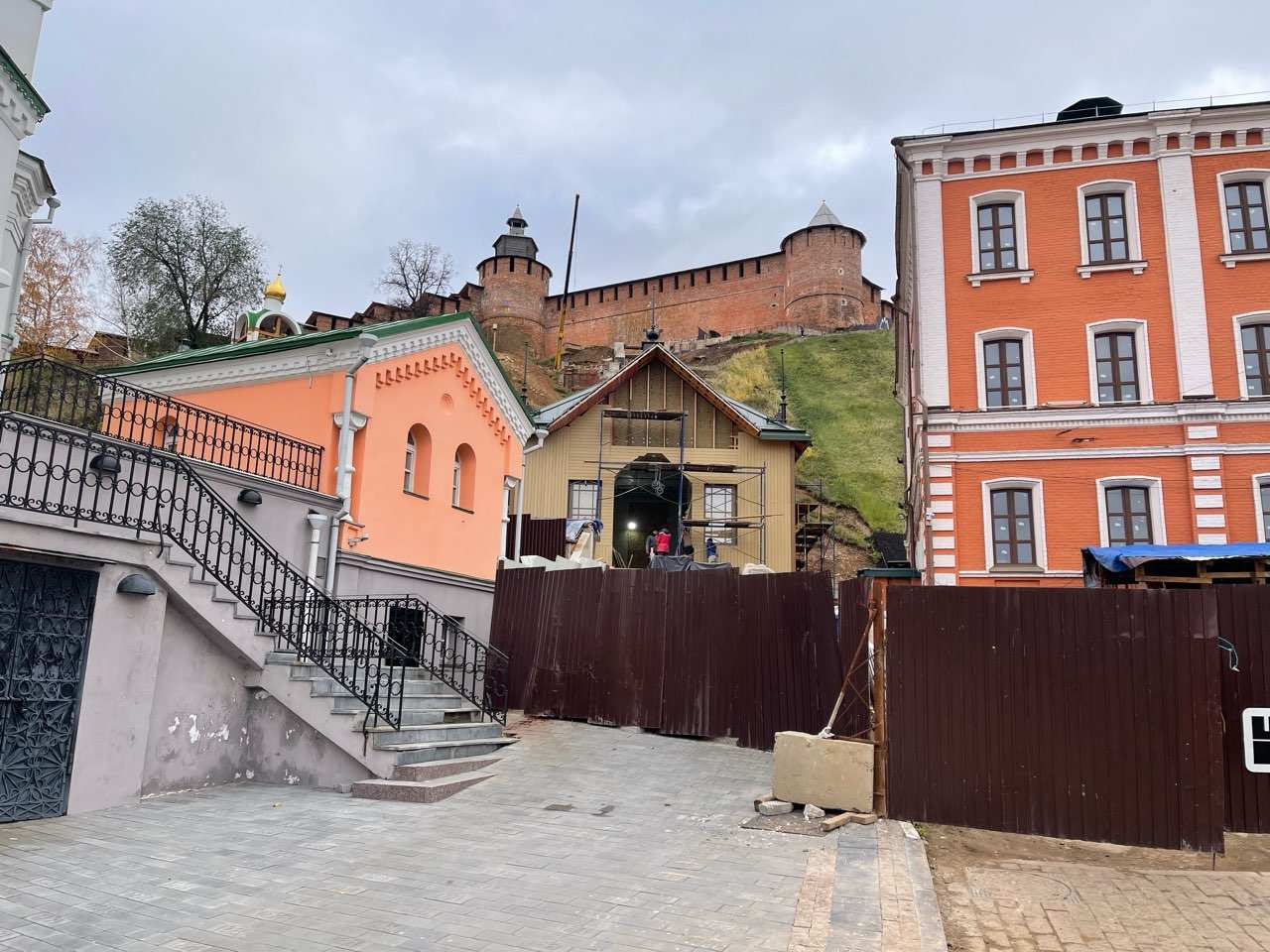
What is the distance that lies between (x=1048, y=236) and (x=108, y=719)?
1843cm

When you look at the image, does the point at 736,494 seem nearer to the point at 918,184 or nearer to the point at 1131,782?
the point at 918,184

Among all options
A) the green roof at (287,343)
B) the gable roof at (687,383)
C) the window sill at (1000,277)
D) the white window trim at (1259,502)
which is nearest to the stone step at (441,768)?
the green roof at (287,343)

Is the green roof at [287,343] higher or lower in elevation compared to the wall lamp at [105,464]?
higher

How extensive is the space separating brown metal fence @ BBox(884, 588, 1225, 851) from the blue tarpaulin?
19.0 ft

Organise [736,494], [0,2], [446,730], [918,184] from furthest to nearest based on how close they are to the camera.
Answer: [736,494]
[918,184]
[0,2]
[446,730]

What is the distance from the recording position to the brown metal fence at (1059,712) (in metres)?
7.11

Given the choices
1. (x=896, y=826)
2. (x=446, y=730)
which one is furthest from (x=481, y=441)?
(x=896, y=826)

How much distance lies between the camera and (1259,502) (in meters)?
16.2

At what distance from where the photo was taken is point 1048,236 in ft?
59.9

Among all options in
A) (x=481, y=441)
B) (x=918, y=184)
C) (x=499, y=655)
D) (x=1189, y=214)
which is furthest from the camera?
(x=918, y=184)

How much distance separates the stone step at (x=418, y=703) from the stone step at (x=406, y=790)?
81 centimetres

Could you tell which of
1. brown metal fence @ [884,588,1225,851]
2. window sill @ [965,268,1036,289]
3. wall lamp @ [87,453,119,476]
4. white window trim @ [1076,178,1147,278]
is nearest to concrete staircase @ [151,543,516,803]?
wall lamp @ [87,453,119,476]

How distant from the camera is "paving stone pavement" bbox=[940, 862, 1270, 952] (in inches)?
205

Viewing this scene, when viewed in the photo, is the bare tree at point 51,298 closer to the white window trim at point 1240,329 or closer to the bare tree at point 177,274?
the bare tree at point 177,274
